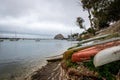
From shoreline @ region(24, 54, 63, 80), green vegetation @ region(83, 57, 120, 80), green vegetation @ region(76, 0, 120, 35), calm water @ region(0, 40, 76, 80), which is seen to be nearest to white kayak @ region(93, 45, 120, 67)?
green vegetation @ region(83, 57, 120, 80)

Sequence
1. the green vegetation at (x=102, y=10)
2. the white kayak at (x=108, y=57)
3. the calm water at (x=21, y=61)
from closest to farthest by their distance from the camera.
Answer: the white kayak at (x=108, y=57), the calm water at (x=21, y=61), the green vegetation at (x=102, y=10)

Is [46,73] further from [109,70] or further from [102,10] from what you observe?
[102,10]

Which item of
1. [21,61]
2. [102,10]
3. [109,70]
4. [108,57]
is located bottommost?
[21,61]

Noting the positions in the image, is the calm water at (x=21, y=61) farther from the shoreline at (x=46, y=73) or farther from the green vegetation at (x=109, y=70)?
the green vegetation at (x=109, y=70)

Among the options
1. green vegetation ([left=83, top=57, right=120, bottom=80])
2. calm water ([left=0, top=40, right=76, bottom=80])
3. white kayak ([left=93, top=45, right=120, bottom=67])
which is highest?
white kayak ([left=93, top=45, right=120, bottom=67])

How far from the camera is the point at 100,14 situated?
29.7m

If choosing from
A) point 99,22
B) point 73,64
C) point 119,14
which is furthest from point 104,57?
point 99,22

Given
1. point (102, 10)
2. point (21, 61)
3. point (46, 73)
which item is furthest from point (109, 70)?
point (102, 10)

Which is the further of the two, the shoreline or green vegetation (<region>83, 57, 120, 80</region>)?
the shoreline

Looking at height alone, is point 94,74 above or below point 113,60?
below

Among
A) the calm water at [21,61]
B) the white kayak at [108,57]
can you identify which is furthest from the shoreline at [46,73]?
the white kayak at [108,57]

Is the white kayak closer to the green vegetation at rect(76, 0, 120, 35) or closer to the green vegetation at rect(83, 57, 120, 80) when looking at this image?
the green vegetation at rect(83, 57, 120, 80)

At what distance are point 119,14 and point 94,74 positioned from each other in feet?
78.7

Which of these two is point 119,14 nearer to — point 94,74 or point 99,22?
point 99,22
